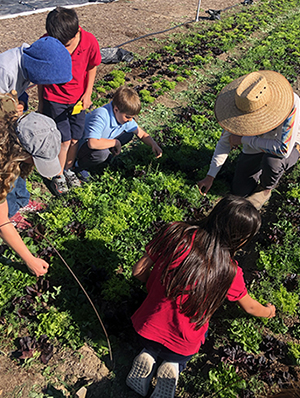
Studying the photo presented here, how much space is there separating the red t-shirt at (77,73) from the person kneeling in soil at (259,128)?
1.74 meters

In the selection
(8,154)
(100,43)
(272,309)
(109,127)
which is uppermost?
(8,154)

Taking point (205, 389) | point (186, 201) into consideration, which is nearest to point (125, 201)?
point (186, 201)

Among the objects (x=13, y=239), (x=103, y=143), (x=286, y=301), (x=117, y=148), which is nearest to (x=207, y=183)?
(x=117, y=148)

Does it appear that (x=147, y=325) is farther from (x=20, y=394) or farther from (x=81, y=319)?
(x=20, y=394)

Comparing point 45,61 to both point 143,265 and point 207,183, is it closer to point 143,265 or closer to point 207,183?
point 143,265

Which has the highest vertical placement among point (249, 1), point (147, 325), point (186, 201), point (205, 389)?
point (249, 1)

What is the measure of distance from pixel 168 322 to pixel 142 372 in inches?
19.4

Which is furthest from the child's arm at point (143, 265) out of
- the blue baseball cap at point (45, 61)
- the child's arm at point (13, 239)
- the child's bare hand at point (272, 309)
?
the blue baseball cap at point (45, 61)

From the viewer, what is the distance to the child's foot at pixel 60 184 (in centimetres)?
399

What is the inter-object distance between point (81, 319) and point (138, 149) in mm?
2807

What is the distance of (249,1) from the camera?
13.9 m

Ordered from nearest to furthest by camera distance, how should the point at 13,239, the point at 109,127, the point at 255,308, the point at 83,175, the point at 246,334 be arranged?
the point at 13,239 → the point at 255,308 → the point at 246,334 → the point at 109,127 → the point at 83,175

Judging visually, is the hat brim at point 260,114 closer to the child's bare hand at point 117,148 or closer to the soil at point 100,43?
the child's bare hand at point 117,148

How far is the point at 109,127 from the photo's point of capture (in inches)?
160
